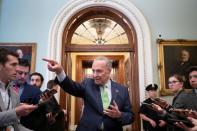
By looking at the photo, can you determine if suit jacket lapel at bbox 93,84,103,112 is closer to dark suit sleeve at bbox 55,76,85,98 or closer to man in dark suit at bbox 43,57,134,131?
man in dark suit at bbox 43,57,134,131

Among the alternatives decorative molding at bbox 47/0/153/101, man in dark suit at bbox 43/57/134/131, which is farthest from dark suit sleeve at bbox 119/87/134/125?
decorative molding at bbox 47/0/153/101

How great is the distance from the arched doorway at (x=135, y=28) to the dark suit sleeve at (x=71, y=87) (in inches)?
101

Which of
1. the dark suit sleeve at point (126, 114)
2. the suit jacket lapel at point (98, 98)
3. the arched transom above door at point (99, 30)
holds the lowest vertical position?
the dark suit sleeve at point (126, 114)

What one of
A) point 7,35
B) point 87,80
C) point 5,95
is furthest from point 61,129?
point 7,35

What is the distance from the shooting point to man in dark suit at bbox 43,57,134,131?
2.45 metres

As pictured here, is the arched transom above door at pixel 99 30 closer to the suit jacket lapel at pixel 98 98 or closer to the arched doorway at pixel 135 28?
the arched doorway at pixel 135 28

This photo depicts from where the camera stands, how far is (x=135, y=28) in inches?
214

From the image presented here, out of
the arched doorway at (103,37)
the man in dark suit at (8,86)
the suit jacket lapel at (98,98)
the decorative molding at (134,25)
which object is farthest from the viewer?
the arched doorway at (103,37)

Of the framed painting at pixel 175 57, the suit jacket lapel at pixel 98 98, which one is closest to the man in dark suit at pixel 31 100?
the suit jacket lapel at pixel 98 98

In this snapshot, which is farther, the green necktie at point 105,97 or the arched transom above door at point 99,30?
the arched transom above door at point 99,30

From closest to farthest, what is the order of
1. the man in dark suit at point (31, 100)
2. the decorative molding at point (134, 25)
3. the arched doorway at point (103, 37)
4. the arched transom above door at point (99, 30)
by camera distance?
the man in dark suit at point (31, 100)
the decorative molding at point (134, 25)
the arched doorway at point (103, 37)
the arched transom above door at point (99, 30)

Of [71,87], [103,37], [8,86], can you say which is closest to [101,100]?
[71,87]

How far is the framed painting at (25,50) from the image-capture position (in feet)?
17.1

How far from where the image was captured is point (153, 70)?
5.21 m
